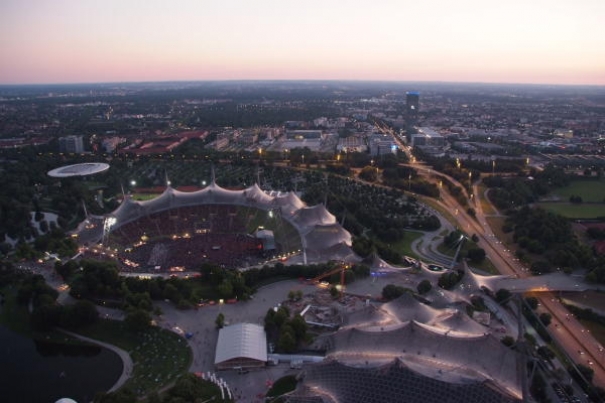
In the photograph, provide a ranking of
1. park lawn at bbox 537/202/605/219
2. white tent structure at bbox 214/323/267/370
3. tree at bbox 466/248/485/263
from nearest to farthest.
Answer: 1. white tent structure at bbox 214/323/267/370
2. tree at bbox 466/248/485/263
3. park lawn at bbox 537/202/605/219

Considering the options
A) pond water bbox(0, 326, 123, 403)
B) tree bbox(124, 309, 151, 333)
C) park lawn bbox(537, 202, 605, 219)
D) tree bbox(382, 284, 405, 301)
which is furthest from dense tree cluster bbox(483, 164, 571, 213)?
pond water bbox(0, 326, 123, 403)

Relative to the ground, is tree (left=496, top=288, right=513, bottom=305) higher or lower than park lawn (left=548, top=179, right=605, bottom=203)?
lower

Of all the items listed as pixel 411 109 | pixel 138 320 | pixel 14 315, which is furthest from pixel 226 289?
pixel 411 109

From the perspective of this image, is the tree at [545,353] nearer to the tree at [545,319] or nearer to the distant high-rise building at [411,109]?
the tree at [545,319]

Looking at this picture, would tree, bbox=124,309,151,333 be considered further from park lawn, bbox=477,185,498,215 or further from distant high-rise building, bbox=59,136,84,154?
distant high-rise building, bbox=59,136,84,154

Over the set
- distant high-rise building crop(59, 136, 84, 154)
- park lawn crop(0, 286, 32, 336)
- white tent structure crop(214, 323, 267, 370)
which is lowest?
park lawn crop(0, 286, 32, 336)

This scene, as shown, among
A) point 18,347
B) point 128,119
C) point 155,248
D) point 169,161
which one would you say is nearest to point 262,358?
point 18,347

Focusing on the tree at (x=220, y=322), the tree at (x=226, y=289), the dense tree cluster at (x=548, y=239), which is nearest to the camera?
the tree at (x=220, y=322)

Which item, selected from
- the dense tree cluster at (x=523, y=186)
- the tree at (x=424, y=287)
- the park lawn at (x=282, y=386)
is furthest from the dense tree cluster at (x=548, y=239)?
the park lawn at (x=282, y=386)
